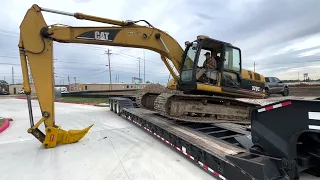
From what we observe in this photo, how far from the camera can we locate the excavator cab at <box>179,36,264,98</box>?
5.93 meters

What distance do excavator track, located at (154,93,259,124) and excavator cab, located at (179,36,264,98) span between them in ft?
0.95

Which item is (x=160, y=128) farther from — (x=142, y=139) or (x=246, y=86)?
(x=246, y=86)

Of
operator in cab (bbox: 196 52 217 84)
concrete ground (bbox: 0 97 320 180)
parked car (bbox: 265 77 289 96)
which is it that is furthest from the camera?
parked car (bbox: 265 77 289 96)

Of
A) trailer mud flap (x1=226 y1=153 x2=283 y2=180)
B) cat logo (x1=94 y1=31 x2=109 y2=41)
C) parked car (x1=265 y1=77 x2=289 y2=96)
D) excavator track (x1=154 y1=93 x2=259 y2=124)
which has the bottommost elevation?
trailer mud flap (x1=226 y1=153 x2=283 y2=180)

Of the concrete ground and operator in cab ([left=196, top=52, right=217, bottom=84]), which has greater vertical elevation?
operator in cab ([left=196, top=52, right=217, bottom=84])

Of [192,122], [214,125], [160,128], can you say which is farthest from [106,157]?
[214,125]

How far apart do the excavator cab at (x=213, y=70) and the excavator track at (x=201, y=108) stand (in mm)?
289

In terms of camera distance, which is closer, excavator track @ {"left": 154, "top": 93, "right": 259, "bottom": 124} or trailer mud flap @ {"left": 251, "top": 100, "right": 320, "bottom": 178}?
trailer mud flap @ {"left": 251, "top": 100, "right": 320, "bottom": 178}

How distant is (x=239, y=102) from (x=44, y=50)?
5250 mm

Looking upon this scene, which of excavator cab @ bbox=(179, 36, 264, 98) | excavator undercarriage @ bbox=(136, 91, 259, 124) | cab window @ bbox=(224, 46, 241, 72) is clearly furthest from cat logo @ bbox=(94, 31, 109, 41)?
cab window @ bbox=(224, 46, 241, 72)

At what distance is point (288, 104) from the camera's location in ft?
7.86

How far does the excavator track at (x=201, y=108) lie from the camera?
215 inches

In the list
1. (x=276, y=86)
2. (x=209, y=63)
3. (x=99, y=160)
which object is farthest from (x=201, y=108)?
(x=276, y=86)

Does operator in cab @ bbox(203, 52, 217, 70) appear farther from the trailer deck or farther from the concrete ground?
the concrete ground
